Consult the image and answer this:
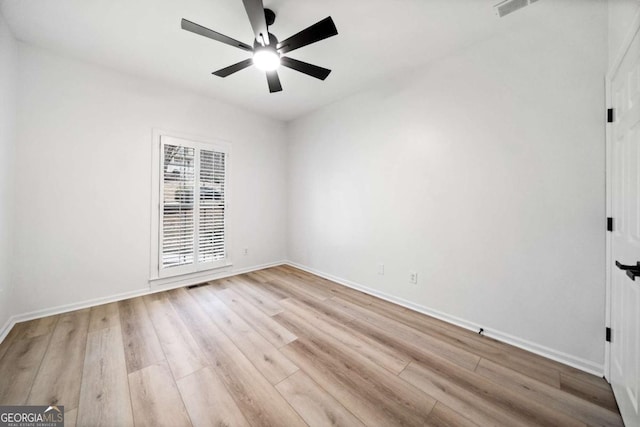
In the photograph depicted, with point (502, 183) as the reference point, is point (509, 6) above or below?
above

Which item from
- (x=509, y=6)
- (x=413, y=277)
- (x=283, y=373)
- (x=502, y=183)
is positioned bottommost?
(x=283, y=373)

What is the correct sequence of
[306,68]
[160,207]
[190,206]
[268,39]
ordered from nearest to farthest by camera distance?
[268,39], [306,68], [160,207], [190,206]

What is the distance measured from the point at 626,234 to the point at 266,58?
2.82 meters

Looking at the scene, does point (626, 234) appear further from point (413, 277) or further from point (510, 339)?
point (413, 277)

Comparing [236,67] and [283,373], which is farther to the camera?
[236,67]

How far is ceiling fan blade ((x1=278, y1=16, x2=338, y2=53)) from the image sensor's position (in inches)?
63.3

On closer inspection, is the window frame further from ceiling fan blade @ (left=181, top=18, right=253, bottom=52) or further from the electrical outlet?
the electrical outlet

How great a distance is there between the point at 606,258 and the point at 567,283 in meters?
0.30

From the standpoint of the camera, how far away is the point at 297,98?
350 centimetres

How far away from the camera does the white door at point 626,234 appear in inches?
46.6

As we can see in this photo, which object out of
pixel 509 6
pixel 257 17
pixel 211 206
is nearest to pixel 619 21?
pixel 509 6

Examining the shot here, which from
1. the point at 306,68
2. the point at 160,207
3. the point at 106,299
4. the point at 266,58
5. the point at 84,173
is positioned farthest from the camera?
the point at 160,207

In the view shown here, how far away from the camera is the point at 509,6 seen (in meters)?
1.73

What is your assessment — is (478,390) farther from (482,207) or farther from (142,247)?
(142,247)
